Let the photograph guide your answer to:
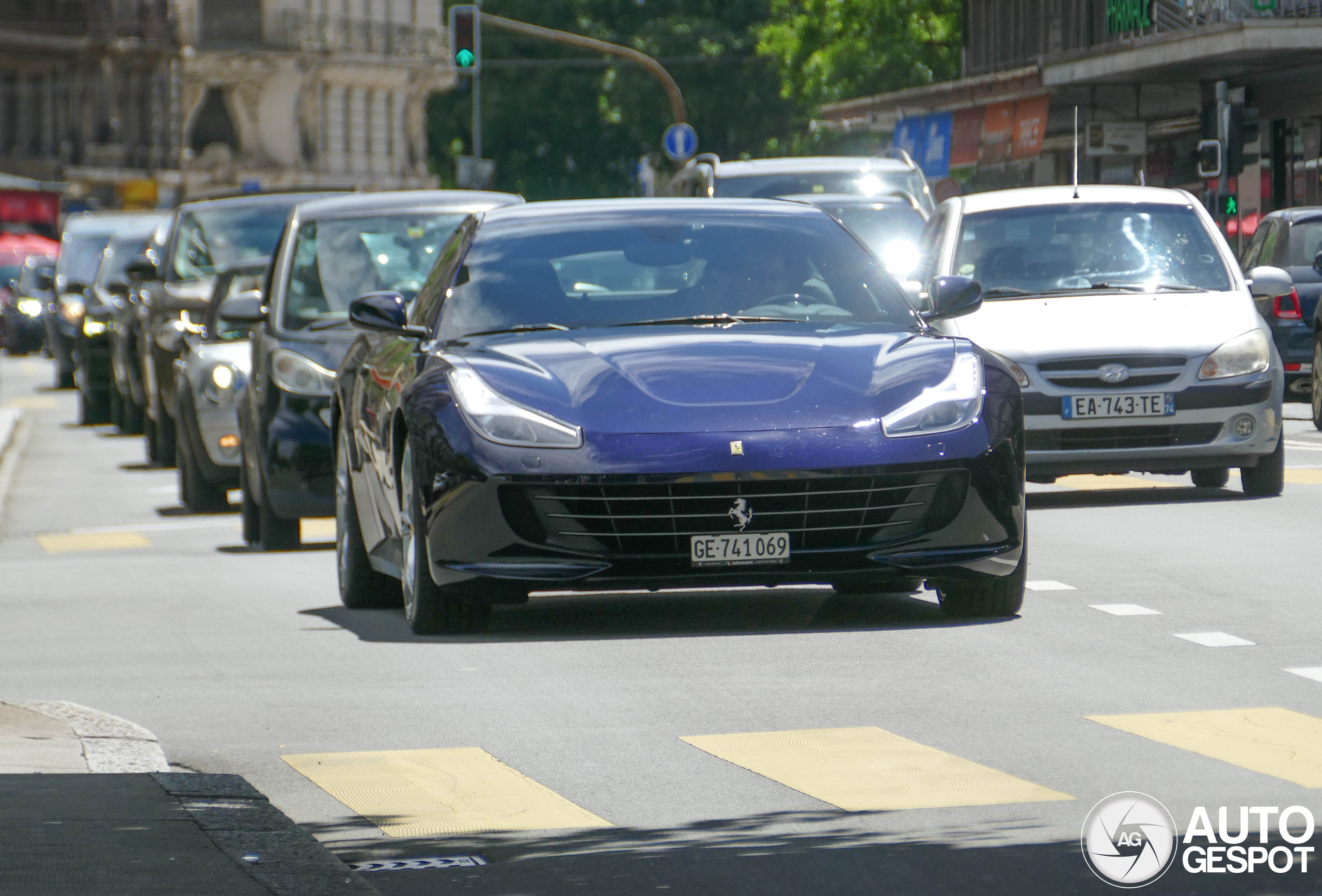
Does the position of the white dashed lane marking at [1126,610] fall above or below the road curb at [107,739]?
below

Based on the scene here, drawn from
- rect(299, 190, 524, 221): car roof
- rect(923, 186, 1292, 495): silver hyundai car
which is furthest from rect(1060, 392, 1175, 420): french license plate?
rect(299, 190, 524, 221): car roof

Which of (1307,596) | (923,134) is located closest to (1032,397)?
(1307,596)

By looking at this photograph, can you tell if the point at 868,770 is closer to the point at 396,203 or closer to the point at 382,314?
the point at 382,314

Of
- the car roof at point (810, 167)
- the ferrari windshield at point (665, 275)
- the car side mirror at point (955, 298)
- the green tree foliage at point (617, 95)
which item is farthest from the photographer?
the green tree foliage at point (617, 95)

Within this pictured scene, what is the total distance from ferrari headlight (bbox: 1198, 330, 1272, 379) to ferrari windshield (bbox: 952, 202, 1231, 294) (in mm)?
783

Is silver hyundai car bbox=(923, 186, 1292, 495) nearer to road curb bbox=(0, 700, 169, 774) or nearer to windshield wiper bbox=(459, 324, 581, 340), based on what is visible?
windshield wiper bbox=(459, 324, 581, 340)

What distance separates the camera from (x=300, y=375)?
13133mm

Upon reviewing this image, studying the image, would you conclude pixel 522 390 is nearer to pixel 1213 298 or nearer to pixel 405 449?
pixel 405 449

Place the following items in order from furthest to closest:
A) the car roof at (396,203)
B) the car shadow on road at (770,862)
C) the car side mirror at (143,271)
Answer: the car side mirror at (143,271)
the car roof at (396,203)
the car shadow on road at (770,862)

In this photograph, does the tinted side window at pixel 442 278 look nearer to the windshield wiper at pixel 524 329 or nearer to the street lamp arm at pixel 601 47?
the windshield wiper at pixel 524 329

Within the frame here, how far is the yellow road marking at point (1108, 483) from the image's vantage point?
15625 mm

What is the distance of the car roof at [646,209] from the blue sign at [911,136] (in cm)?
4140

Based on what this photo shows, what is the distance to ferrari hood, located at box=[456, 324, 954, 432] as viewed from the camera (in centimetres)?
810

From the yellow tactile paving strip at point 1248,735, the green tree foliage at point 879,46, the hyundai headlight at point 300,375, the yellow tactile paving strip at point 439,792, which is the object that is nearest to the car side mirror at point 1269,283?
the hyundai headlight at point 300,375
